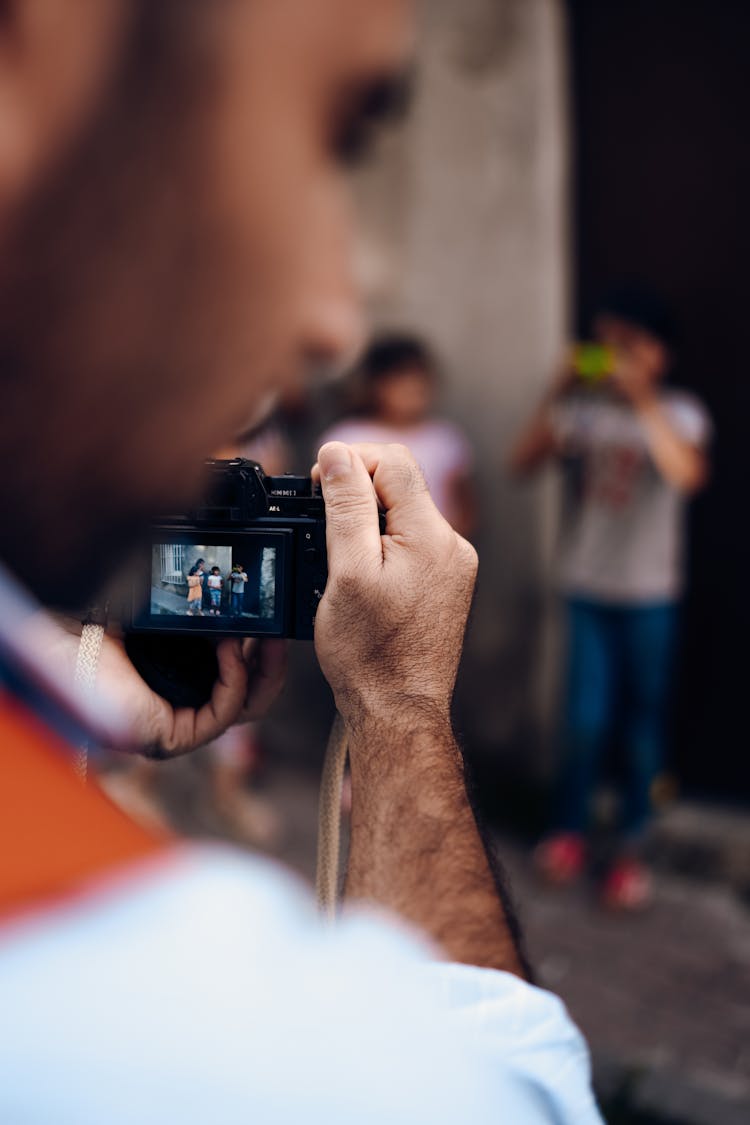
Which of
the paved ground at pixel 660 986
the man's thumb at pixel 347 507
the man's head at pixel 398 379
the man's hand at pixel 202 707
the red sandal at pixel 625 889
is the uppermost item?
the man's head at pixel 398 379

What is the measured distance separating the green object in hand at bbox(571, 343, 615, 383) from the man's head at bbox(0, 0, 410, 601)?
2.79 meters

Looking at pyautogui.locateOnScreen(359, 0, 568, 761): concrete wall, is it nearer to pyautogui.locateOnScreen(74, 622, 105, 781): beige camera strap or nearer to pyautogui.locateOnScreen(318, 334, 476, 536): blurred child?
pyautogui.locateOnScreen(318, 334, 476, 536): blurred child

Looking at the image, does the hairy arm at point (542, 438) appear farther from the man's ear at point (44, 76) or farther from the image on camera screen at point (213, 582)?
the man's ear at point (44, 76)

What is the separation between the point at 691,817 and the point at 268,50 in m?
3.74

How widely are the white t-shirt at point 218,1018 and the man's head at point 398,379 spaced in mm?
3266

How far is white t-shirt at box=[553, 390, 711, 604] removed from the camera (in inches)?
139

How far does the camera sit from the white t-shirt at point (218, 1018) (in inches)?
Result: 18.6

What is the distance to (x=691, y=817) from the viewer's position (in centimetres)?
395

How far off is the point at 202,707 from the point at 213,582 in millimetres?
135

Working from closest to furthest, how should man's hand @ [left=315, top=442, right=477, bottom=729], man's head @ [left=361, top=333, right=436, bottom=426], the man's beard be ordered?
the man's beard < man's hand @ [left=315, top=442, right=477, bottom=729] < man's head @ [left=361, top=333, right=436, bottom=426]

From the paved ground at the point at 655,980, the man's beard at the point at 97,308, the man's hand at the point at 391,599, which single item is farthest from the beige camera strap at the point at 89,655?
the paved ground at the point at 655,980

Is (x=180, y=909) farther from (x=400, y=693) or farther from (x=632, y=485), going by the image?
(x=632, y=485)

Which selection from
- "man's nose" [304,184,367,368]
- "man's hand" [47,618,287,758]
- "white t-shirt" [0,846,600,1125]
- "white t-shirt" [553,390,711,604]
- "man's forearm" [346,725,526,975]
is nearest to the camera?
"white t-shirt" [0,846,600,1125]

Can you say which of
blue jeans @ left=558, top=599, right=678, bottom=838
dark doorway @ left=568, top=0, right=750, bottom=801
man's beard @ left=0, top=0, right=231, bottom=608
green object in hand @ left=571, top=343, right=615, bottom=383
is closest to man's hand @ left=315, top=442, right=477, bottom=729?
man's beard @ left=0, top=0, right=231, bottom=608
